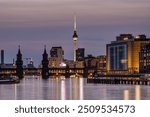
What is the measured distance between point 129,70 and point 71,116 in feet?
527

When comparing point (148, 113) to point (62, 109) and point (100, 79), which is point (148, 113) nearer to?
point (62, 109)

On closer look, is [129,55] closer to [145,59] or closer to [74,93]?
[145,59]

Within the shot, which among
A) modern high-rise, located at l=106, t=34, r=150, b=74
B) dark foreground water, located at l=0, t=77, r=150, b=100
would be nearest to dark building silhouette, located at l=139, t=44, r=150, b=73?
modern high-rise, located at l=106, t=34, r=150, b=74

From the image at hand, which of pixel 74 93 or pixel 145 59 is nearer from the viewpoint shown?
pixel 74 93

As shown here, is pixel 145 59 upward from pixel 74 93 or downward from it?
upward

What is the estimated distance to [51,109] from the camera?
29047mm

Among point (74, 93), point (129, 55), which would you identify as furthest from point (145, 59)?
point (74, 93)

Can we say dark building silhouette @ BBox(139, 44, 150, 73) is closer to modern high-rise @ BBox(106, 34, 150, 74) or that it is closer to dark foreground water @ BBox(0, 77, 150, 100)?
modern high-rise @ BBox(106, 34, 150, 74)

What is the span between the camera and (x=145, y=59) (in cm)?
17612

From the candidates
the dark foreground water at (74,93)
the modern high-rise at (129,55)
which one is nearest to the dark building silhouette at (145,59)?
the modern high-rise at (129,55)

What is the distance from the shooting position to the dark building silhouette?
169500mm

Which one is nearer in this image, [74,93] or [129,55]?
[74,93]

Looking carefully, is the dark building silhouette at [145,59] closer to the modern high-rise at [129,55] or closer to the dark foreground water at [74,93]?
the modern high-rise at [129,55]

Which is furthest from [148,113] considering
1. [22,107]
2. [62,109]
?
[22,107]
